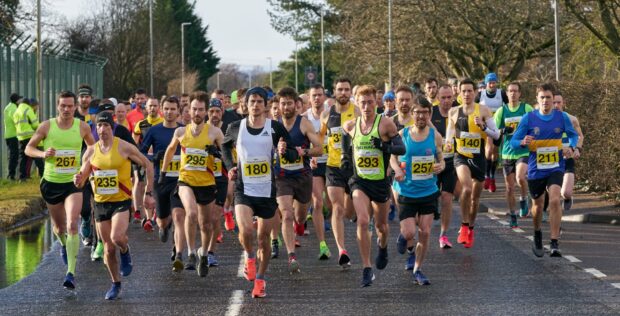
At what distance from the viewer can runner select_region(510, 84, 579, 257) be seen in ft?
45.1

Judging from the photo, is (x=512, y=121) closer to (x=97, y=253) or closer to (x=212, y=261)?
(x=212, y=261)

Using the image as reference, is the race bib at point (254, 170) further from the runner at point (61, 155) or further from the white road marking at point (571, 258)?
the white road marking at point (571, 258)

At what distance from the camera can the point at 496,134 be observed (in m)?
15.0

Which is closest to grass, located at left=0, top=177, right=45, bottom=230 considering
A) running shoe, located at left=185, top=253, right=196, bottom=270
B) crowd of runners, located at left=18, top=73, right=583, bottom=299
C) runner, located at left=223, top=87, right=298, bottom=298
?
crowd of runners, located at left=18, top=73, right=583, bottom=299

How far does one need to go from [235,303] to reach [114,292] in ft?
3.79

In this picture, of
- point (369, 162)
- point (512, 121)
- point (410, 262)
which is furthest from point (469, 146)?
point (369, 162)

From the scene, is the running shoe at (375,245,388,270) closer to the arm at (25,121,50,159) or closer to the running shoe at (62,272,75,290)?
the running shoe at (62,272,75,290)

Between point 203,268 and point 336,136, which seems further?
point 336,136

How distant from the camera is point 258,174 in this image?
443 inches

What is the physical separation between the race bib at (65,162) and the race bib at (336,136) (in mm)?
2848

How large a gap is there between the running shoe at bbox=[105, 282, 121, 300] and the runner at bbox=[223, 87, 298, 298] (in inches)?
45.8

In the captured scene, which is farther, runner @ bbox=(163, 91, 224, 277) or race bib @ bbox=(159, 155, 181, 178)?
race bib @ bbox=(159, 155, 181, 178)

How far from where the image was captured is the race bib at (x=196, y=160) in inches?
507

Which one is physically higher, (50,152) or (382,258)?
(50,152)
